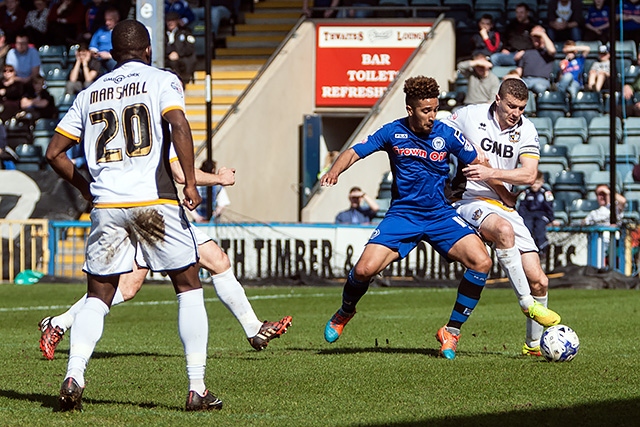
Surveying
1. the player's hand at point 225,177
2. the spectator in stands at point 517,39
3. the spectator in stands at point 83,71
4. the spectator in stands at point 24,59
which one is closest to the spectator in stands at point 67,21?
the spectator in stands at point 24,59

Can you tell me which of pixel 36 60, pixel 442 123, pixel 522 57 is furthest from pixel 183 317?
pixel 36 60

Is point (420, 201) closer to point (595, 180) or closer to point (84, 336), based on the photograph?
point (84, 336)

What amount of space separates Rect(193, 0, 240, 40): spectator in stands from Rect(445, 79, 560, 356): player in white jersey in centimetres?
1840

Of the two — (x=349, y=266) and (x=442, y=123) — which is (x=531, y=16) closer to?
(x=349, y=266)

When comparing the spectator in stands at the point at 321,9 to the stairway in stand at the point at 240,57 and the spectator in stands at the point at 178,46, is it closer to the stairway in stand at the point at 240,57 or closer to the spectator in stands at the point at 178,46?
the stairway in stand at the point at 240,57

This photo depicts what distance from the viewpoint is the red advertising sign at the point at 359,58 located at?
26.5 m

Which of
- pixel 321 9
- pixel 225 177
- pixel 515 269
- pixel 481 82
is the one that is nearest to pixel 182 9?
pixel 321 9

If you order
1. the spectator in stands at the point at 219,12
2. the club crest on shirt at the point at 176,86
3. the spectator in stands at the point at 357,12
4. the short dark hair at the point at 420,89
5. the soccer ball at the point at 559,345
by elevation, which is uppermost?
the spectator in stands at the point at 219,12

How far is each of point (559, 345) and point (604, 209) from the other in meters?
11.7

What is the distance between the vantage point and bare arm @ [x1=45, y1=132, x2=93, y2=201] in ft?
23.8

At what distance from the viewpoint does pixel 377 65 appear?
87.8 feet

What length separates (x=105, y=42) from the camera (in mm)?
27062

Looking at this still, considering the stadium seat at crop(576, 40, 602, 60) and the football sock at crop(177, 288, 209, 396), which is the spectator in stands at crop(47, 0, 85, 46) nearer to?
the stadium seat at crop(576, 40, 602, 60)

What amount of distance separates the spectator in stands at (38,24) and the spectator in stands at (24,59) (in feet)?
5.08
